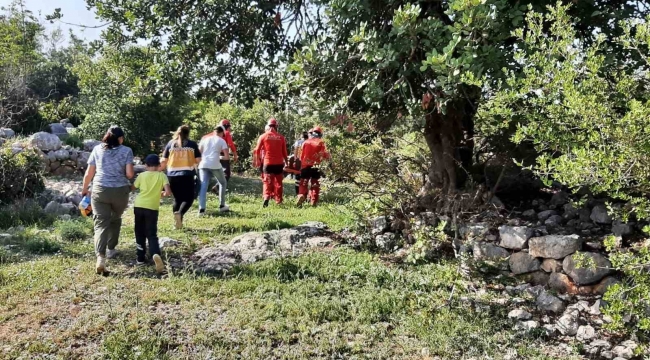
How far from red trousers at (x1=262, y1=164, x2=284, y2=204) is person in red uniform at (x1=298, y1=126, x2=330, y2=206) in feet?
1.41

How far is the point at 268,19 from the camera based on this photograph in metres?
6.36

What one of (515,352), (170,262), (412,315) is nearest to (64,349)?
(170,262)

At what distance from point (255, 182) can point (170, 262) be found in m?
9.20

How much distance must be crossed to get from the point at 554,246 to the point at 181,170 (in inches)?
201

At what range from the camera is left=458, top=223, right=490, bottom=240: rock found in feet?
17.0

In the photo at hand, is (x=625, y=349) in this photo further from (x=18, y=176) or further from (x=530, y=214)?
(x=18, y=176)

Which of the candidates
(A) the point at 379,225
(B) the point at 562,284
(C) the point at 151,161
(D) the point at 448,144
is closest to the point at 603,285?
(B) the point at 562,284

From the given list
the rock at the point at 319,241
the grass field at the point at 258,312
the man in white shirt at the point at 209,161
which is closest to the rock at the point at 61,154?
the man in white shirt at the point at 209,161

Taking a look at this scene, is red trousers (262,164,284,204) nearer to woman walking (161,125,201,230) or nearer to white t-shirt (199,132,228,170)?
white t-shirt (199,132,228,170)

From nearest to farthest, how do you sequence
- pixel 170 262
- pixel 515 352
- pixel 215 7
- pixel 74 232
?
pixel 515 352 → pixel 170 262 → pixel 215 7 → pixel 74 232

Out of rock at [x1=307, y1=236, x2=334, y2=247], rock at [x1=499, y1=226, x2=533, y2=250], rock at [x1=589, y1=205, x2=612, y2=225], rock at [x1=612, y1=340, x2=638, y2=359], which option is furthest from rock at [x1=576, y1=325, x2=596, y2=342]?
rock at [x1=307, y1=236, x2=334, y2=247]

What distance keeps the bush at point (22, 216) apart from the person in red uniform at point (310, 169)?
4.37 meters

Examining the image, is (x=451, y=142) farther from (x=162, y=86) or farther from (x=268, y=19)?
(x=162, y=86)

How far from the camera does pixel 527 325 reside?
160 inches
